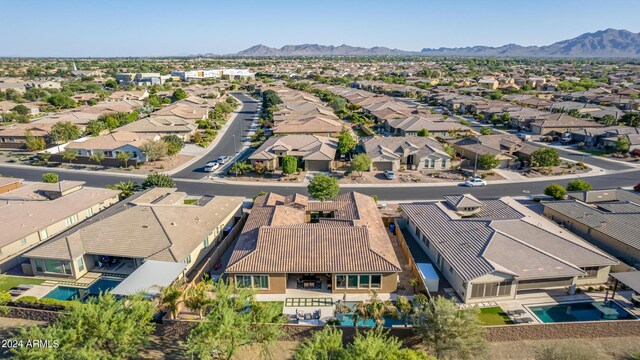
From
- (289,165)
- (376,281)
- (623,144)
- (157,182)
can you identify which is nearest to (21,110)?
(157,182)

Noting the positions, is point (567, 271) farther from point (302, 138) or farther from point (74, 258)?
point (302, 138)

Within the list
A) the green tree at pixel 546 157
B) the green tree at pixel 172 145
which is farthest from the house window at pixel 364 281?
the green tree at pixel 172 145

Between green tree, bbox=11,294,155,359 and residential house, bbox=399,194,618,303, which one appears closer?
green tree, bbox=11,294,155,359

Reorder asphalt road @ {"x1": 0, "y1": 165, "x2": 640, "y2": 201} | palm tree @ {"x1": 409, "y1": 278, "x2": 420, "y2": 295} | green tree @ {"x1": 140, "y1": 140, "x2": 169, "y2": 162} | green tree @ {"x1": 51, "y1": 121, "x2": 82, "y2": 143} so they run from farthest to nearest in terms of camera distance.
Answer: green tree @ {"x1": 51, "y1": 121, "x2": 82, "y2": 143}, green tree @ {"x1": 140, "y1": 140, "x2": 169, "y2": 162}, asphalt road @ {"x1": 0, "y1": 165, "x2": 640, "y2": 201}, palm tree @ {"x1": 409, "y1": 278, "x2": 420, "y2": 295}

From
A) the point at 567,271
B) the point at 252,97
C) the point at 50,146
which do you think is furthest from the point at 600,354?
the point at 252,97

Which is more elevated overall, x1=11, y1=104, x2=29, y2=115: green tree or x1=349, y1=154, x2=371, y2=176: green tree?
x1=11, y1=104, x2=29, y2=115: green tree

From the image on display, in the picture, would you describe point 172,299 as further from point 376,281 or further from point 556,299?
point 556,299

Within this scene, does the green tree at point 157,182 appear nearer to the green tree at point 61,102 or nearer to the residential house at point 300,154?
the residential house at point 300,154

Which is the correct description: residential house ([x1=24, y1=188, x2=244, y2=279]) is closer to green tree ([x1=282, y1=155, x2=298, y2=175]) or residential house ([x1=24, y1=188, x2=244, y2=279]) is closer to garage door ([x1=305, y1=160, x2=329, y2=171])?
green tree ([x1=282, y1=155, x2=298, y2=175])

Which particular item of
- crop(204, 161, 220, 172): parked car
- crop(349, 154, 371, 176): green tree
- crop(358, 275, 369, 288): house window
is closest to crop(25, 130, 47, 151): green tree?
crop(204, 161, 220, 172): parked car
